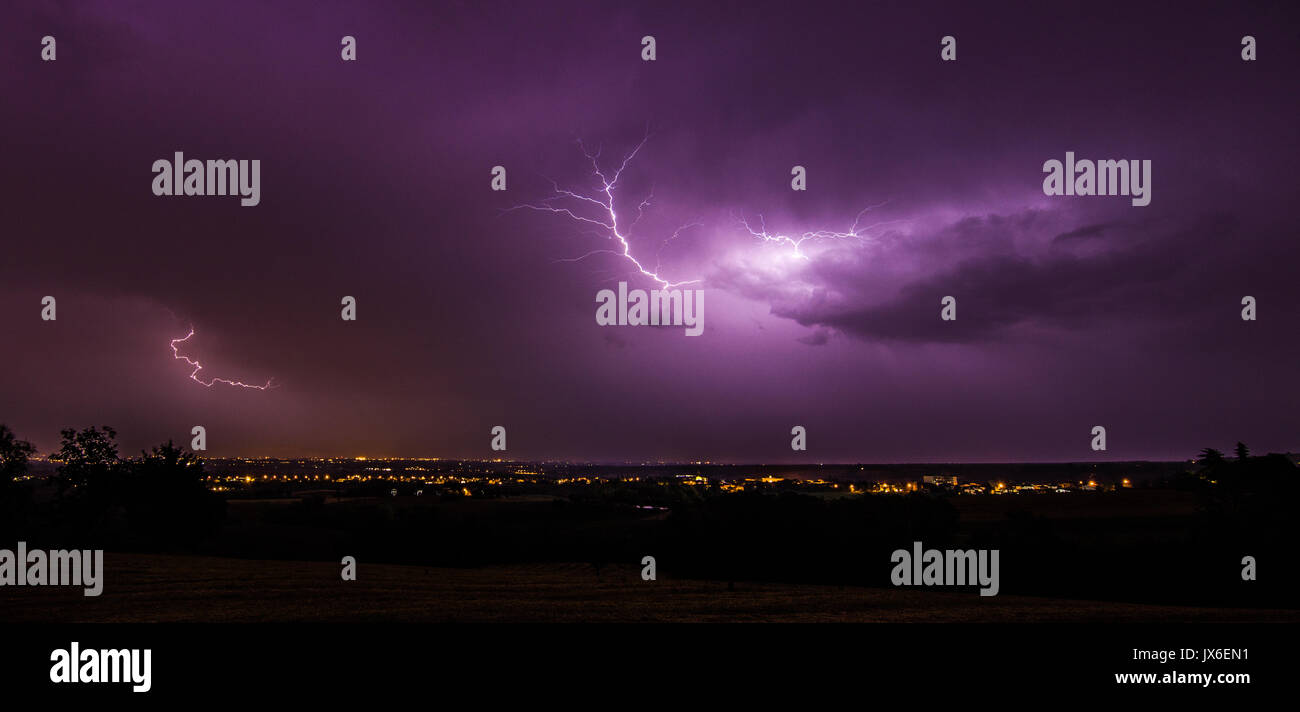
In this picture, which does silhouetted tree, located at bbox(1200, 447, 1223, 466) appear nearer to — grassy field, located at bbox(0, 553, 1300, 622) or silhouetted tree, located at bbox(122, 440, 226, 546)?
grassy field, located at bbox(0, 553, 1300, 622)

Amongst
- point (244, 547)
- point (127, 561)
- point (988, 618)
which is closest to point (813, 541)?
point (988, 618)

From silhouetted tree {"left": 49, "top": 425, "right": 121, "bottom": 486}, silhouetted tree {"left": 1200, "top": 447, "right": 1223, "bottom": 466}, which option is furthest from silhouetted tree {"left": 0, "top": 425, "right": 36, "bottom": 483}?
silhouetted tree {"left": 1200, "top": 447, "right": 1223, "bottom": 466}

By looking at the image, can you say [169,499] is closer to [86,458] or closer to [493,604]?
[86,458]

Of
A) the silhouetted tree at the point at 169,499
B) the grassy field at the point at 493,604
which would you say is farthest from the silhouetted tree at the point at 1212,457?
the silhouetted tree at the point at 169,499

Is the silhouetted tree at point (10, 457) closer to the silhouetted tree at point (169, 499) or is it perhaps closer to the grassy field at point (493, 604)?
the silhouetted tree at point (169, 499)

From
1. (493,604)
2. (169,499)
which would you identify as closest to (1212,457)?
(493,604)

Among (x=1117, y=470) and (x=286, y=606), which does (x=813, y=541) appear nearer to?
(x=286, y=606)

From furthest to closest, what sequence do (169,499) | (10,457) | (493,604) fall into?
(169,499) → (10,457) → (493,604)
